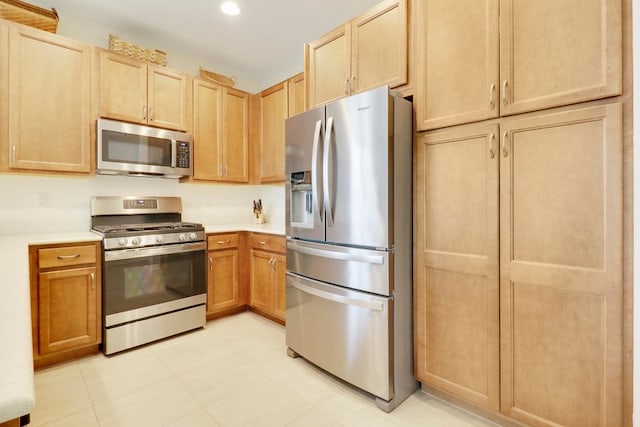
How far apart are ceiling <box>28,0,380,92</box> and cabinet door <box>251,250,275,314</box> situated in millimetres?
2031

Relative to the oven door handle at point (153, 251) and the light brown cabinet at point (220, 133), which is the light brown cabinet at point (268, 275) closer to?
the oven door handle at point (153, 251)

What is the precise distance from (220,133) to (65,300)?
75.8 inches

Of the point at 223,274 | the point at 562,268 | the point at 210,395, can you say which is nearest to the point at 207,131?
the point at 223,274

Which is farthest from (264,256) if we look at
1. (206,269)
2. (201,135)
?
(201,135)

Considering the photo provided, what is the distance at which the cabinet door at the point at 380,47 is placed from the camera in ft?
6.23

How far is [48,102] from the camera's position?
2342mm

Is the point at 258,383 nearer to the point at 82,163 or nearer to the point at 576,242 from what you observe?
the point at 576,242

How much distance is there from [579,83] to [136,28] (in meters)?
3.31

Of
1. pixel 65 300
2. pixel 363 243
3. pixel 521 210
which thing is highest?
pixel 521 210

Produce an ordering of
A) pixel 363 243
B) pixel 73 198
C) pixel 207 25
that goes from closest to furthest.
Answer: pixel 363 243
pixel 73 198
pixel 207 25

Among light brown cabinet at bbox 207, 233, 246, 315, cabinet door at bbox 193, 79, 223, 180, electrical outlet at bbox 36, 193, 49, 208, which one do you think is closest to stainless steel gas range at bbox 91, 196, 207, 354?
→ light brown cabinet at bbox 207, 233, 246, 315

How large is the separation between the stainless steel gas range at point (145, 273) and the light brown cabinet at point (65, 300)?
7cm

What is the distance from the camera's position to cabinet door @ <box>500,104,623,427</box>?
1281 millimetres

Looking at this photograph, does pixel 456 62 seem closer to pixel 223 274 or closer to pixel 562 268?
pixel 562 268
